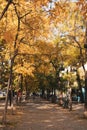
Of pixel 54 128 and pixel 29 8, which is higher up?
pixel 29 8

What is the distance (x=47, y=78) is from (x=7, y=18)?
1626 inches

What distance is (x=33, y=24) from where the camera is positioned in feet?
76.2

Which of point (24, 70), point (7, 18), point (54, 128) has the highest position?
point (7, 18)

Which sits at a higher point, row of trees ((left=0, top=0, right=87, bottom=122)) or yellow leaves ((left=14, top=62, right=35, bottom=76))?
row of trees ((left=0, top=0, right=87, bottom=122))

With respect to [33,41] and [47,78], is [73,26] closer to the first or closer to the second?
[33,41]

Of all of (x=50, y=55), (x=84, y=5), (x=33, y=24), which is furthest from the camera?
(x=50, y=55)

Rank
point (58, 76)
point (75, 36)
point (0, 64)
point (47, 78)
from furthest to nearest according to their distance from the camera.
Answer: point (47, 78) < point (58, 76) < point (0, 64) < point (75, 36)

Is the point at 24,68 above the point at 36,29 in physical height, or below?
below

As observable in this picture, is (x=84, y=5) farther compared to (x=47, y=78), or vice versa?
(x=47, y=78)

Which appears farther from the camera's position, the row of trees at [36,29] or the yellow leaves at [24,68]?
the yellow leaves at [24,68]

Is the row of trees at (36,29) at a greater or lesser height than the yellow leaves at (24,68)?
greater

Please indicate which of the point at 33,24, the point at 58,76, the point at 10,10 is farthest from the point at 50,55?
the point at 58,76

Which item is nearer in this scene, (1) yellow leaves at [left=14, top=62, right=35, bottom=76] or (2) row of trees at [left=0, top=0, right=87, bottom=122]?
(2) row of trees at [left=0, top=0, right=87, bottom=122]

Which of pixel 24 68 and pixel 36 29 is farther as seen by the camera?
pixel 24 68
